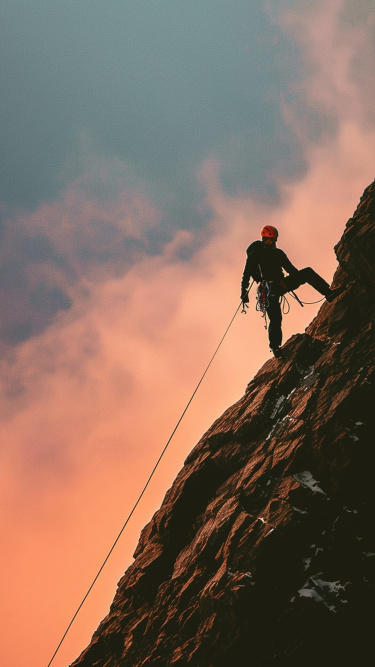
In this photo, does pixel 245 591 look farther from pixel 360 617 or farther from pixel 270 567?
pixel 360 617

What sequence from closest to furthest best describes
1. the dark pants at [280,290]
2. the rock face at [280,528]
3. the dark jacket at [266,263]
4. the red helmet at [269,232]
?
the rock face at [280,528]
the dark pants at [280,290]
the dark jacket at [266,263]
the red helmet at [269,232]

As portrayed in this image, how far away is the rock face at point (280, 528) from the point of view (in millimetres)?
9867

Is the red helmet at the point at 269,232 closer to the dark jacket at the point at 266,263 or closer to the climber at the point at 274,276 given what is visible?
the climber at the point at 274,276

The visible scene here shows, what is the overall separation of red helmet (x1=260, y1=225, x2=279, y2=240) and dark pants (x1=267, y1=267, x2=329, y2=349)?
1.14 meters

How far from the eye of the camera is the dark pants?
13.8 metres

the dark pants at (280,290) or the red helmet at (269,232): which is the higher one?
the red helmet at (269,232)

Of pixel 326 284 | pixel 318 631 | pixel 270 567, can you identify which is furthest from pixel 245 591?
pixel 326 284

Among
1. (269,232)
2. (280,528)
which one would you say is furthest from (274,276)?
(280,528)

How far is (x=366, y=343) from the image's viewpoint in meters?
12.1

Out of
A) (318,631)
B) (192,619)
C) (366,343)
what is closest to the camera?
(318,631)

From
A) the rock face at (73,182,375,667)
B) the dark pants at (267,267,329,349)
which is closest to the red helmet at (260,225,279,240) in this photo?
the dark pants at (267,267,329,349)

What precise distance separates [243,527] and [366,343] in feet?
15.7

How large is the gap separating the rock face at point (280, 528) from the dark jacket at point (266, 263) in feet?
4.98

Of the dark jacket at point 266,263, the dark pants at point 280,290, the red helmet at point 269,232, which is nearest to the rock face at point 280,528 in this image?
the dark pants at point 280,290
